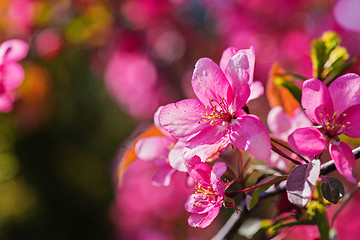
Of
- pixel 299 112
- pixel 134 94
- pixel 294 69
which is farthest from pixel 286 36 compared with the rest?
pixel 299 112

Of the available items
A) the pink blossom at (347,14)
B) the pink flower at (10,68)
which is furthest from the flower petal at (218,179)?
the pink blossom at (347,14)

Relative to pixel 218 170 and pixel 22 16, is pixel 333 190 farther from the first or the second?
pixel 22 16

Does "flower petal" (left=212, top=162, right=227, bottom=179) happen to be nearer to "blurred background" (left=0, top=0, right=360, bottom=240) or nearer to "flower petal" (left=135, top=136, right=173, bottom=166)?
"flower petal" (left=135, top=136, right=173, bottom=166)

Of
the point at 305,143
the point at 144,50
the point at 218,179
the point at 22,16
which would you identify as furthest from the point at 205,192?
the point at 144,50

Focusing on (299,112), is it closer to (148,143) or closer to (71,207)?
(148,143)

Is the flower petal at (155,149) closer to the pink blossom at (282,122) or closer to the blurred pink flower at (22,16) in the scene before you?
the pink blossom at (282,122)

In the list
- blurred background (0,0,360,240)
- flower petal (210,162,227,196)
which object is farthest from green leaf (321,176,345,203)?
blurred background (0,0,360,240)
